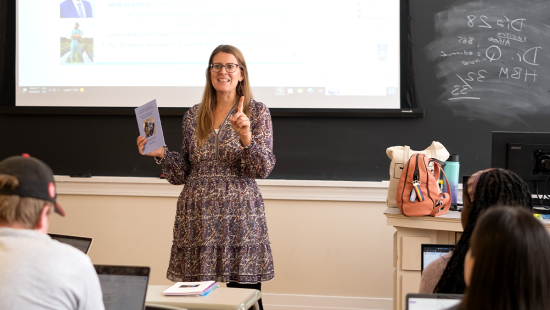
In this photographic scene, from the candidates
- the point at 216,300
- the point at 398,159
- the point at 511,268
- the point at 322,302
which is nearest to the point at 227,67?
the point at 398,159

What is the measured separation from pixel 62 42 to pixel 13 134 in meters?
0.76

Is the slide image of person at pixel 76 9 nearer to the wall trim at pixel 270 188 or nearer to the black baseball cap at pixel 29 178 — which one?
the wall trim at pixel 270 188

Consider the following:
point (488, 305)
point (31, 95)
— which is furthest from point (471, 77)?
point (31, 95)

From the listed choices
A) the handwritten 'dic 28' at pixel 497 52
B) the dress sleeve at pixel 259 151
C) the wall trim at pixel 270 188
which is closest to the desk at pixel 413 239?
the dress sleeve at pixel 259 151

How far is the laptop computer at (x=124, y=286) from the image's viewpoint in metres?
1.23

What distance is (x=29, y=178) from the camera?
0.99 meters

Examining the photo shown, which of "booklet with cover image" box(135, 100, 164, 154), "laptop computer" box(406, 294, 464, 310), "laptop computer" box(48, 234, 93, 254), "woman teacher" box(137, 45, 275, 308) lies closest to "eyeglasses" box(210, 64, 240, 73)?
"woman teacher" box(137, 45, 275, 308)

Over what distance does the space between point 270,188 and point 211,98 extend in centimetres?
109

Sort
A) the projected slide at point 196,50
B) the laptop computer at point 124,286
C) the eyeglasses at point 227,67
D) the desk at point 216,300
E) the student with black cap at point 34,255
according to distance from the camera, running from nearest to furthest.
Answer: the student with black cap at point 34,255 < the laptop computer at point 124,286 < the desk at point 216,300 < the eyeglasses at point 227,67 < the projected slide at point 196,50

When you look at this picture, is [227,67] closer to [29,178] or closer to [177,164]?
[177,164]

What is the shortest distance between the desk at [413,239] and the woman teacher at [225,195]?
60 centimetres

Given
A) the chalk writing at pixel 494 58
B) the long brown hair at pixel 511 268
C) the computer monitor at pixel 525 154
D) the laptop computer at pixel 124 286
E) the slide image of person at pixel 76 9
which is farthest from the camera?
the slide image of person at pixel 76 9

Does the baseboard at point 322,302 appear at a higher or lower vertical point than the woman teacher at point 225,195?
lower

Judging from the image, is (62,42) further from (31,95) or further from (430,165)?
(430,165)
